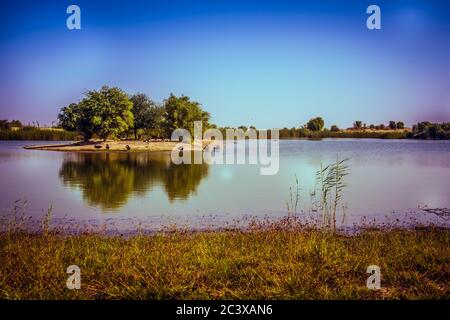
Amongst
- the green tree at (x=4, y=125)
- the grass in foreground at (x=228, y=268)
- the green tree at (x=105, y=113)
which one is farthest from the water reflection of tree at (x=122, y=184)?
the green tree at (x=4, y=125)

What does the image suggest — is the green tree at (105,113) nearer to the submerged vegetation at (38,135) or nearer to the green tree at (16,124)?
the submerged vegetation at (38,135)

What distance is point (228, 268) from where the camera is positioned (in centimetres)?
714

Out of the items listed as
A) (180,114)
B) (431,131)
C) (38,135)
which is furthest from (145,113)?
(431,131)

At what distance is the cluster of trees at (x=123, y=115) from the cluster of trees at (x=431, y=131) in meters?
107

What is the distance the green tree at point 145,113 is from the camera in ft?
274

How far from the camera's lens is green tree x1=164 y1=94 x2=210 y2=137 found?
75.8 meters

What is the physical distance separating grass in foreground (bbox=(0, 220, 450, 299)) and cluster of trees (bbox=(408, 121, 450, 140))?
15952cm

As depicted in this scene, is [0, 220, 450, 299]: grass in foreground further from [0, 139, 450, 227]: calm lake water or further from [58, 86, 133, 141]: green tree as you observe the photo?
[58, 86, 133, 141]: green tree

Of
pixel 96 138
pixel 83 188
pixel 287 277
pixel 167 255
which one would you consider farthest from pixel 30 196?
pixel 96 138

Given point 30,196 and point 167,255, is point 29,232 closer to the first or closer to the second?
point 167,255

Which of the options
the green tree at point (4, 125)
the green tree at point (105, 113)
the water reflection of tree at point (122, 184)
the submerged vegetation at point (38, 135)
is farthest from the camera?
the green tree at point (4, 125)

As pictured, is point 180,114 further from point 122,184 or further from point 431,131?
point 431,131

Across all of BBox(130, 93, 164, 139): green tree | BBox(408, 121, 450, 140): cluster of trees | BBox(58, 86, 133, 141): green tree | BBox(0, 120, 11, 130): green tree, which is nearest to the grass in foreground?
BBox(58, 86, 133, 141): green tree

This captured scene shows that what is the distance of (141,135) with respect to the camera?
9588cm
